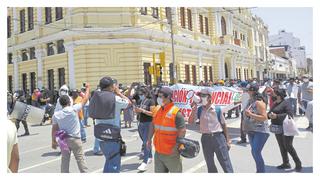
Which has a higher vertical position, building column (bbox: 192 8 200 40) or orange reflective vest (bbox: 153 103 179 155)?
building column (bbox: 192 8 200 40)

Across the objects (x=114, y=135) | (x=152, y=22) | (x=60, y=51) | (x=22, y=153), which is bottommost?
(x=22, y=153)

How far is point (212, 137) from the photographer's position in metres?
6.02

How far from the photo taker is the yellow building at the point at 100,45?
23.3 metres

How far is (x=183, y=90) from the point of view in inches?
542

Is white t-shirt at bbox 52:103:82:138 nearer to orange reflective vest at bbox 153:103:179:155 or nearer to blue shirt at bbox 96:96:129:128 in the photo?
blue shirt at bbox 96:96:129:128

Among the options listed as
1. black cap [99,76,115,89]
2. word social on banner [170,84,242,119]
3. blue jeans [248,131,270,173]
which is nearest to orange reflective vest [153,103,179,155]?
black cap [99,76,115,89]

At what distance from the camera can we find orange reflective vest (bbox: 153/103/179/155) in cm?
536

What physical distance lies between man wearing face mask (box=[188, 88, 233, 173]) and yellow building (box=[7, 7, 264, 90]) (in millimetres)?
16805

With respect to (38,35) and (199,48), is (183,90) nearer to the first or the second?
(38,35)

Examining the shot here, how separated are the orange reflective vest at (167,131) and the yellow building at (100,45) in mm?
17524

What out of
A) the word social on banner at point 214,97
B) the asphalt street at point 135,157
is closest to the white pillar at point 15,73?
the asphalt street at point 135,157

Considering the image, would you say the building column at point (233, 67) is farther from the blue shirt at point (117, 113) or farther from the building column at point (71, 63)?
the blue shirt at point (117, 113)

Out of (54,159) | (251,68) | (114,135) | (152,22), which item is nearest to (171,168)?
(114,135)

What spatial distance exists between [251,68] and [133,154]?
43836mm
